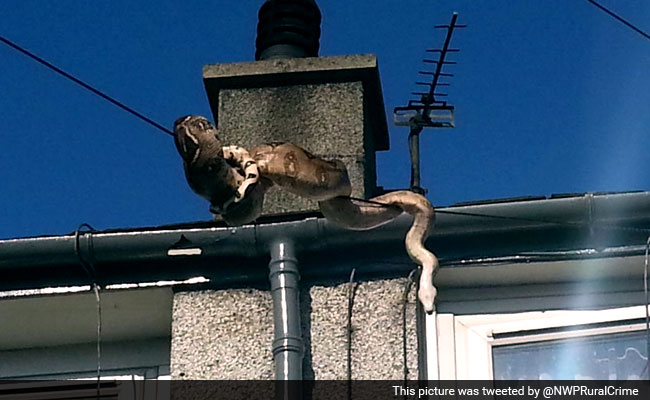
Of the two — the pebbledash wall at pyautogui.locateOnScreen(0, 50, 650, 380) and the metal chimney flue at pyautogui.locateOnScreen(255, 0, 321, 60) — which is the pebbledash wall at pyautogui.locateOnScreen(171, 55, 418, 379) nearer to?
the pebbledash wall at pyautogui.locateOnScreen(0, 50, 650, 380)

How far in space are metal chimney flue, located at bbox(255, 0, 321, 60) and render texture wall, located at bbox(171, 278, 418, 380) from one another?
5.90ft

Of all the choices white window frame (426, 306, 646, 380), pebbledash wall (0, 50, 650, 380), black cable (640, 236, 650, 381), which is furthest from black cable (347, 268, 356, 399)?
black cable (640, 236, 650, 381)

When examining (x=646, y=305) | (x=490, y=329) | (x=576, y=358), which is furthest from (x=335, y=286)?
(x=646, y=305)

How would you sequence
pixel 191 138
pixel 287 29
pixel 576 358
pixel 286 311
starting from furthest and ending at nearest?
pixel 287 29 → pixel 576 358 → pixel 286 311 → pixel 191 138

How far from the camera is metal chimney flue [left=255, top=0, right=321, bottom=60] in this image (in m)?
9.16

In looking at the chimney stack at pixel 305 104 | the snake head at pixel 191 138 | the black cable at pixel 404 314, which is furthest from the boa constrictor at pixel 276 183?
the chimney stack at pixel 305 104

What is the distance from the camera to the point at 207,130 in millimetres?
6195

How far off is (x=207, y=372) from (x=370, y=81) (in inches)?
67.7

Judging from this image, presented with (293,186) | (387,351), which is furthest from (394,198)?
(387,351)

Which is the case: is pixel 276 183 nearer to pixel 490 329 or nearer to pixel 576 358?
pixel 490 329

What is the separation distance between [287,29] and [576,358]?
249 centimetres

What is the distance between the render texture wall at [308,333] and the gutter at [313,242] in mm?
90

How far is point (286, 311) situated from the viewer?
745 centimetres

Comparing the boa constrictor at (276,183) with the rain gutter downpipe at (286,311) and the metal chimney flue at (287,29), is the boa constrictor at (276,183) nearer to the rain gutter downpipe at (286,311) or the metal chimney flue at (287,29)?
the rain gutter downpipe at (286,311)
